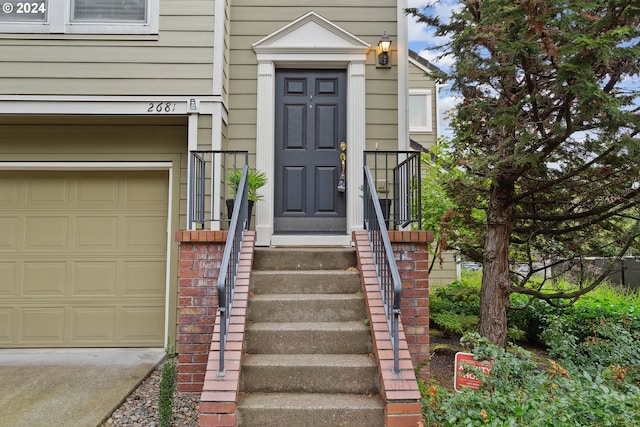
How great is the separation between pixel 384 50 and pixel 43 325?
4.92 meters

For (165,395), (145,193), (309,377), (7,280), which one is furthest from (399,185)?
(7,280)

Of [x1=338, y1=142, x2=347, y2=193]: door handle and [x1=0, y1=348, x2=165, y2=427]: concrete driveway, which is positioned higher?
[x1=338, y1=142, x2=347, y2=193]: door handle

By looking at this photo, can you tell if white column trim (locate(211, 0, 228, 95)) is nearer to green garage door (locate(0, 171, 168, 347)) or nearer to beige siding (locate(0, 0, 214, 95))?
beige siding (locate(0, 0, 214, 95))

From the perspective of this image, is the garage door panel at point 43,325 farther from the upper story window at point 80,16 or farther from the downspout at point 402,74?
the downspout at point 402,74

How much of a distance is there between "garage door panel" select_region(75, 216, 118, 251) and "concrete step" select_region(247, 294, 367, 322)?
94.4 inches

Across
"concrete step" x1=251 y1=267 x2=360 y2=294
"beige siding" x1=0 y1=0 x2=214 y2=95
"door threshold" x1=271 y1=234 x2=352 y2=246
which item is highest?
"beige siding" x1=0 y1=0 x2=214 y2=95

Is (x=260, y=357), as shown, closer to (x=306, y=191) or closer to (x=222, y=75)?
(x=306, y=191)

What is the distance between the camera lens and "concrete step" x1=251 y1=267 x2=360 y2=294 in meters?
3.42

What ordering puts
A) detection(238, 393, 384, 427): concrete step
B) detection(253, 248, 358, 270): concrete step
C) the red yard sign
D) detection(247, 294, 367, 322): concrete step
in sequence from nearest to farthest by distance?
detection(238, 393, 384, 427): concrete step, the red yard sign, detection(247, 294, 367, 322): concrete step, detection(253, 248, 358, 270): concrete step

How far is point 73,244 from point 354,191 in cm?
329

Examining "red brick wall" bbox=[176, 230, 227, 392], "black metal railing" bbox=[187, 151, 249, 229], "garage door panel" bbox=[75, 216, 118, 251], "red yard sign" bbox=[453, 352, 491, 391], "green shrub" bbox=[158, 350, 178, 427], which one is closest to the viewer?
"green shrub" bbox=[158, 350, 178, 427]

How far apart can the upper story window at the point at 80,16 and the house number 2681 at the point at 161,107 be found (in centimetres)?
74

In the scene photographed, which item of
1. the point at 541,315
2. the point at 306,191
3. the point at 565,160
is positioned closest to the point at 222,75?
the point at 306,191

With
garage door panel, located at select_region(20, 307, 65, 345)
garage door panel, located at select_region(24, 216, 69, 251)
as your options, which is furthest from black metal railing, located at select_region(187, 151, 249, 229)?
garage door panel, located at select_region(20, 307, 65, 345)
